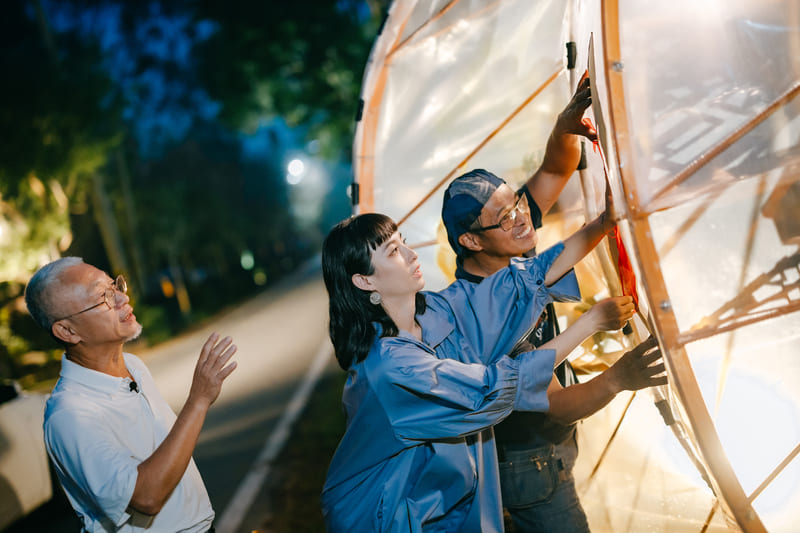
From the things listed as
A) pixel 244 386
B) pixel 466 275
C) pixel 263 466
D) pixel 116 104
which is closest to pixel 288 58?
pixel 116 104

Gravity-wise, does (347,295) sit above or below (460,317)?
above

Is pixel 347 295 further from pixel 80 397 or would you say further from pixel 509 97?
pixel 509 97

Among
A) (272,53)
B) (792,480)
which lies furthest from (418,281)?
(272,53)

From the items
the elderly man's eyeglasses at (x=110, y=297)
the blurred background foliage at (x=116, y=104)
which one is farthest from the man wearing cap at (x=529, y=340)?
the blurred background foliage at (x=116, y=104)

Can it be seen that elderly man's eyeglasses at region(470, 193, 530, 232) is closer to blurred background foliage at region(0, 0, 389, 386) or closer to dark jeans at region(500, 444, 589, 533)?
dark jeans at region(500, 444, 589, 533)

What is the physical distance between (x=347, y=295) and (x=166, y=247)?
2538 cm

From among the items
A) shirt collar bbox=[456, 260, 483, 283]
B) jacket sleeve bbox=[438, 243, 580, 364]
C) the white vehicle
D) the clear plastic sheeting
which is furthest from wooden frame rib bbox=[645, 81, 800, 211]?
the white vehicle

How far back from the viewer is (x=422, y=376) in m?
1.99

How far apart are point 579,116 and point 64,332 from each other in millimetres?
2166

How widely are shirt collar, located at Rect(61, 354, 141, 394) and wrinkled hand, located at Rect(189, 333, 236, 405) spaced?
366mm

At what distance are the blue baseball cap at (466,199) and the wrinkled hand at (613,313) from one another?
658 mm

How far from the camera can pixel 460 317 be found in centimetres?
247

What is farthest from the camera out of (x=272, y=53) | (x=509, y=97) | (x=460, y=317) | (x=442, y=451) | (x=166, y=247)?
(x=166, y=247)

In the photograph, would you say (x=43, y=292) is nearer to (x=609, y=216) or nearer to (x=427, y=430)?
(x=427, y=430)
